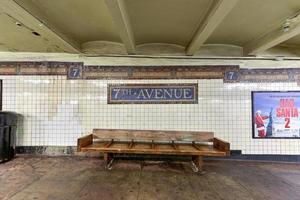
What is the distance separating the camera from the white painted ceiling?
9.70 ft

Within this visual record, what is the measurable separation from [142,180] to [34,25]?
9.51 ft

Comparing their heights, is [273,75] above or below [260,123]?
above

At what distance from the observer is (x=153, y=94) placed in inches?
196

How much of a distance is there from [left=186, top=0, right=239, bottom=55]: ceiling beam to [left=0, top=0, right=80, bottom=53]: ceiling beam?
233 cm

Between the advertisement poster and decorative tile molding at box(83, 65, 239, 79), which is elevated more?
decorative tile molding at box(83, 65, 239, 79)

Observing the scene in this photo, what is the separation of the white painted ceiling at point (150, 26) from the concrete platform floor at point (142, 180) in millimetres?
2327

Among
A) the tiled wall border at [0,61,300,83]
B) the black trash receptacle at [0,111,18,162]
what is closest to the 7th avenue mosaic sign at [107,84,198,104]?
the tiled wall border at [0,61,300,83]

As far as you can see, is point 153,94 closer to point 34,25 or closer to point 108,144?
point 108,144

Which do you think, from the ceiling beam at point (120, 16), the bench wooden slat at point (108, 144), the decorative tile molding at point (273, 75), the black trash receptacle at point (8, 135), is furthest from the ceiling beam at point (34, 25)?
the decorative tile molding at point (273, 75)

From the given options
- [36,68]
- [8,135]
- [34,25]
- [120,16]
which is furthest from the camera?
[36,68]

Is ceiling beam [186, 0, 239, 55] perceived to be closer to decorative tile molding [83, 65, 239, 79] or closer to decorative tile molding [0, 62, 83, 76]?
decorative tile molding [83, 65, 239, 79]

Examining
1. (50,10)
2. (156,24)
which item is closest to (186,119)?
(156,24)

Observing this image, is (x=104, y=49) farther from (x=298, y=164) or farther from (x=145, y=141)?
(x=298, y=164)

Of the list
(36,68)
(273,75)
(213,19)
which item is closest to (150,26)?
(213,19)
